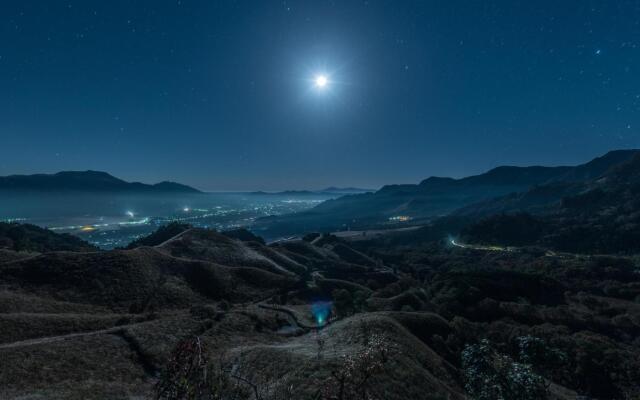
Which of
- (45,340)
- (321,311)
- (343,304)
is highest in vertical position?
(45,340)

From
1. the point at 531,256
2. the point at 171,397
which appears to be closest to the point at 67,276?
the point at 171,397

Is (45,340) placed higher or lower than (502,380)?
lower

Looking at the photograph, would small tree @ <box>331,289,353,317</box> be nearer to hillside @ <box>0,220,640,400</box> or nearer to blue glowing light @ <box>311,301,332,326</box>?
hillside @ <box>0,220,640,400</box>

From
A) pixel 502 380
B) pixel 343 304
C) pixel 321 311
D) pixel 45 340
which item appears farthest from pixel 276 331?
pixel 502 380

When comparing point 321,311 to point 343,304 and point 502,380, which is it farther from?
point 502,380

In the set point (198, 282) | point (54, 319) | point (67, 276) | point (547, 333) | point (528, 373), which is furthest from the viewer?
point (198, 282)

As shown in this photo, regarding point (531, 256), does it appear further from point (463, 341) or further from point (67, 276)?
point (67, 276)

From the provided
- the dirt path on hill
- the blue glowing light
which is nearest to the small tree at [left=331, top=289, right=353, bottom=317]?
the blue glowing light

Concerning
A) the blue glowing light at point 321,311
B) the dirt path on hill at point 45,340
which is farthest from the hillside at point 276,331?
the blue glowing light at point 321,311

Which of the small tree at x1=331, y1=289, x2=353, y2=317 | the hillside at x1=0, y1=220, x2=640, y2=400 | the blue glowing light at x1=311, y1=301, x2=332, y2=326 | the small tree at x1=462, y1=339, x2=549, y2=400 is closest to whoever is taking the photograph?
the small tree at x1=462, y1=339, x2=549, y2=400

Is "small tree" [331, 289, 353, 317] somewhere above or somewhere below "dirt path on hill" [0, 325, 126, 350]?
below

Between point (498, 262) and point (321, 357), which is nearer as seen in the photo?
point (321, 357)
